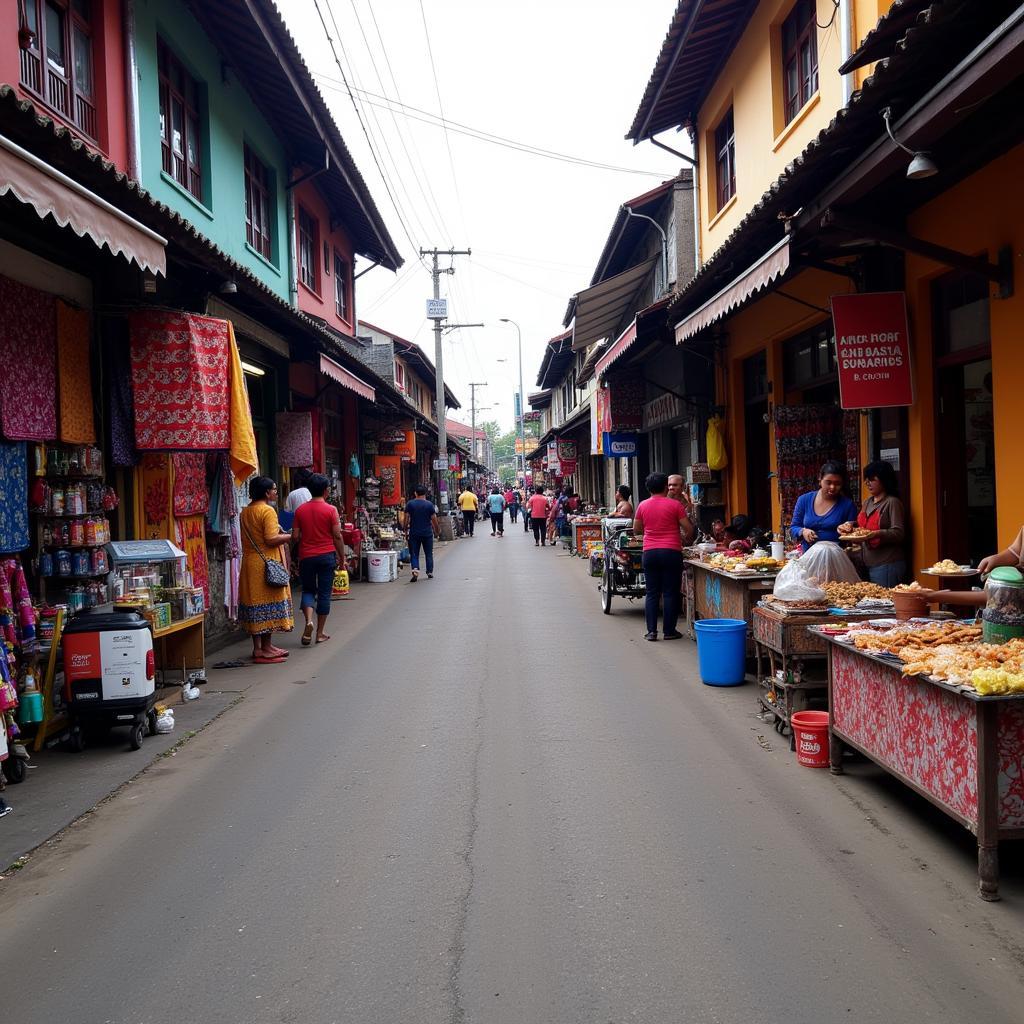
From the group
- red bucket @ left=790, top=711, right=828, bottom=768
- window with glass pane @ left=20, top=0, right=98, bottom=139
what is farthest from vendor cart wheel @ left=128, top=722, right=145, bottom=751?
window with glass pane @ left=20, top=0, right=98, bottom=139

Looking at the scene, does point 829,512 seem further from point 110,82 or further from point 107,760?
point 110,82

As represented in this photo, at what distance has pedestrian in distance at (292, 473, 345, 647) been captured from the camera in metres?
10.7

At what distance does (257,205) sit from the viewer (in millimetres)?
15289

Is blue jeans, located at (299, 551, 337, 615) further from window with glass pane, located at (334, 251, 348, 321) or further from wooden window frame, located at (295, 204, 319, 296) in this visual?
window with glass pane, located at (334, 251, 348, 321)

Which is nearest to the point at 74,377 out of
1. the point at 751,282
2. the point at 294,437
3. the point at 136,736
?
the point at 136,736

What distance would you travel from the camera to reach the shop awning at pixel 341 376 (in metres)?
13.2

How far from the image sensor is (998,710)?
3.76m

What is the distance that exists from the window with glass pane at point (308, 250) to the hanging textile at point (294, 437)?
4637 mm

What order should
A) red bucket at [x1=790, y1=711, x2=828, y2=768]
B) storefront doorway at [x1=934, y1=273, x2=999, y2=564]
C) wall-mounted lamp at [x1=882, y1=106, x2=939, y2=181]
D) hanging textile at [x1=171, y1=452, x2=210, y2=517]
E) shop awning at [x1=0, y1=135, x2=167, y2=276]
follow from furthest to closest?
hanging textile at [x1=171, y1=452, x2=210, y2=517] < storefront doorway at [x1=934, y1=273, x2=999, y2=564] < red bucket at [x1=790, y1=711, x2=828, y2=768] < wall-mounted lamp at [x1=882, y1=106, x2=939, y2=181] < shop awning at [x1=0, y1=135, x2=167, y2=276]

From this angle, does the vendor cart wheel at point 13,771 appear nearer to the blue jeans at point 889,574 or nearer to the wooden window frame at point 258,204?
the blue jeans at point 889,574

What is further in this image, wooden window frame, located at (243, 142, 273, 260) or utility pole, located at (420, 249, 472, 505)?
utility pole, located at (420, 249, 472, 505)

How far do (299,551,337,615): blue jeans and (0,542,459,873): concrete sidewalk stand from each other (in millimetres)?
545

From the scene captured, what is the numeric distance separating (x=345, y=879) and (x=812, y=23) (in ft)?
35.8

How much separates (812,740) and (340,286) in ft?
63.8
